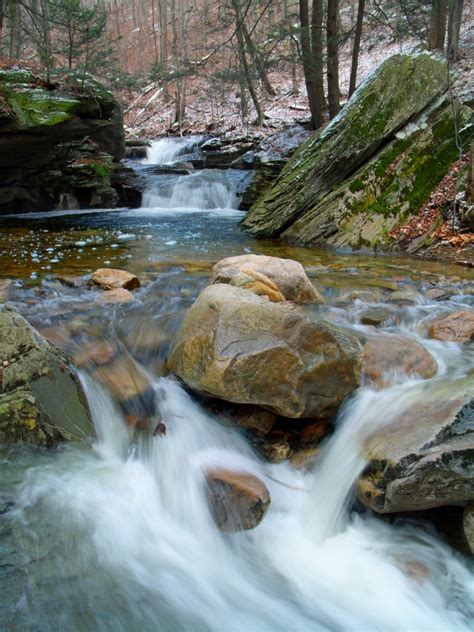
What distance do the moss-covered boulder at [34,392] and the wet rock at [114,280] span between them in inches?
83.9

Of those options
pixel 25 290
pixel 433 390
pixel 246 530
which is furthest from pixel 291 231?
pixel 246 530

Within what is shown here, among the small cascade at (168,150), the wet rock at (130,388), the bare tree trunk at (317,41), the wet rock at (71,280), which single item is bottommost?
the wet rock at (130,388)

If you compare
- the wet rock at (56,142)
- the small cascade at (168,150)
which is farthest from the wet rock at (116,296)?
the small cascade at (168,150)

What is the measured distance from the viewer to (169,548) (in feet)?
9.20

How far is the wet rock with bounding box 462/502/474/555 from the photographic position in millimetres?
2704

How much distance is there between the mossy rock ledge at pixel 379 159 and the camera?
319 inches

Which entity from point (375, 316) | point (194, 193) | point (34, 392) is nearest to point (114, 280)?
point (34, 392)

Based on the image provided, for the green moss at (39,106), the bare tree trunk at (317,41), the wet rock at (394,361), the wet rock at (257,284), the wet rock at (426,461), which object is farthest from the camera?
the bare tree trunk at (317,41)

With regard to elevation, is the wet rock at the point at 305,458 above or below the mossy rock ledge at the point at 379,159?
below

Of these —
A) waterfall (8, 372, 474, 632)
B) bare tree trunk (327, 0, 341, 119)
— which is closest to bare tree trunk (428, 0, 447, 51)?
Result: bare tree trunk (327, 0, 341, 119)

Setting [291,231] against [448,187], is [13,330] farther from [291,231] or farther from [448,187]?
[448,187]

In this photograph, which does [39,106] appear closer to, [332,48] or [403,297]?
[332,48]

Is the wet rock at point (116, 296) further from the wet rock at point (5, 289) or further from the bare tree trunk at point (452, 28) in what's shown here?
the bare tree trunk at point (452, 28)

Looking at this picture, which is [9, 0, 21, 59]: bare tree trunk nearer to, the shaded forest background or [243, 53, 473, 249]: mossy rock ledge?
the shaded forest background
